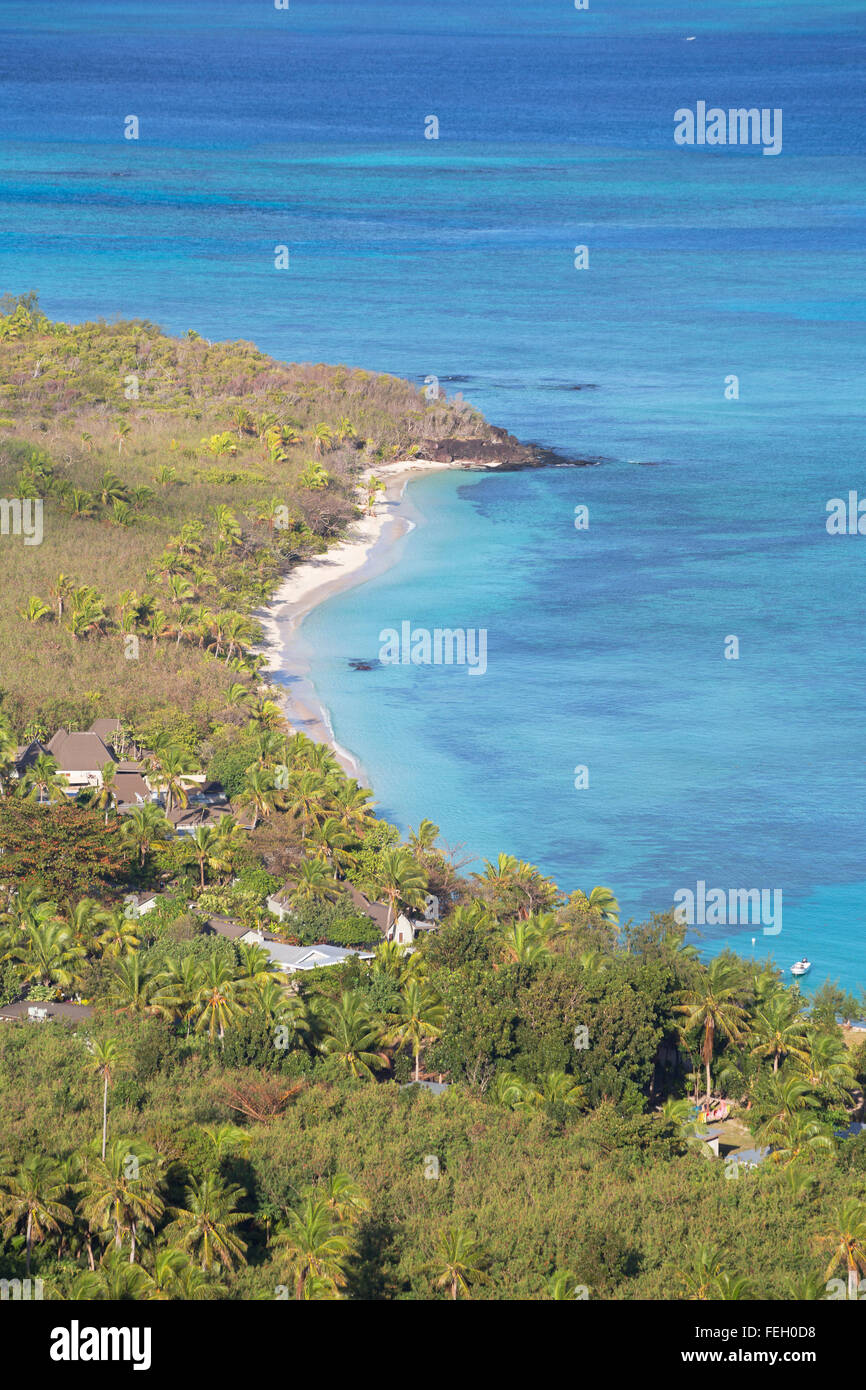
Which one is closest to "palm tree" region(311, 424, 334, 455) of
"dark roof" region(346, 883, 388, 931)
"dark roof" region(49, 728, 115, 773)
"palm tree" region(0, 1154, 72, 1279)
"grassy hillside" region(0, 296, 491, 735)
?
"grassy hillside" region(0, 296, 491, 735)

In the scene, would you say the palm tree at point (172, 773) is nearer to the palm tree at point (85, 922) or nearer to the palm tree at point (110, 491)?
the palm tree at point (85, 922)

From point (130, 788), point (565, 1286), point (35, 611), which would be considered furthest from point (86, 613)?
point (565, 1286)

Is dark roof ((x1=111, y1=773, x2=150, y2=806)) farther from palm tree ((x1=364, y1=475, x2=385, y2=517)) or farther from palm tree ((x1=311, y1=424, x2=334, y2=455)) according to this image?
palm tree ((x1=311, y1=424, x2=334, y2=455))

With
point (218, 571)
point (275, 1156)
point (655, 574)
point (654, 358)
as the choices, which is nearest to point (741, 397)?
point (654, 358)

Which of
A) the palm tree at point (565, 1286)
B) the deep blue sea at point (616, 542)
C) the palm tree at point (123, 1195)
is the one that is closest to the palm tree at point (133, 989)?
the palm tree at point (123, 1195)

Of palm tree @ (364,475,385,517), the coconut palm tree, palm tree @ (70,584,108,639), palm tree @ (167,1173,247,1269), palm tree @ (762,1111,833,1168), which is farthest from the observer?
palm tree @ (364,475,385,517)

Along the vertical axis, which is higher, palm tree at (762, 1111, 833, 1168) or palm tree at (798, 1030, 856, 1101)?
palm tree at (798, 1030, 856, 1101)
